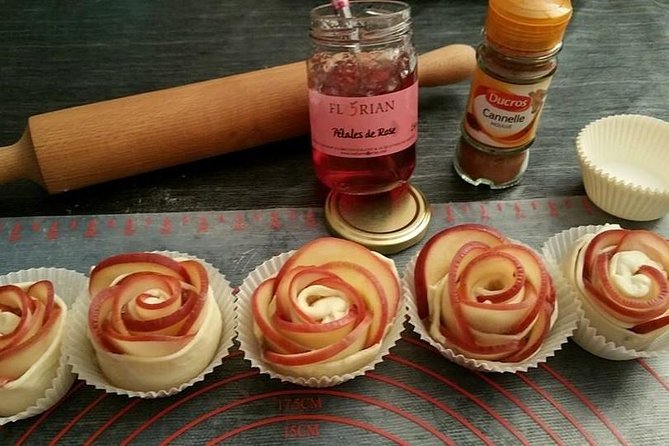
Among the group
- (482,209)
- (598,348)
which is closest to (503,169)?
(482,209)

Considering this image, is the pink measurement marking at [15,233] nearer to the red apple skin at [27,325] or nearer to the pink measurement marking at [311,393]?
the red apple skin at [27,325]

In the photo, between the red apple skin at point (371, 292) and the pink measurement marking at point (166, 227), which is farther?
the pink measurement marking at point (166, 227)

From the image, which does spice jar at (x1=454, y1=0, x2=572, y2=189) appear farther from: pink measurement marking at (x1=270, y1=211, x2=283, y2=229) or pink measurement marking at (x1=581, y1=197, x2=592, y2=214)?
pink measurement marking at (x1=270, y1=211, x2=283, y2=229)

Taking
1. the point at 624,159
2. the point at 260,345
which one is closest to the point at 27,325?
the point at 260,345

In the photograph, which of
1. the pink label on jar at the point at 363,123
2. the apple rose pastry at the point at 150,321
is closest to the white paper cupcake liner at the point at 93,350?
the apple rose pastry at the point at 150,321

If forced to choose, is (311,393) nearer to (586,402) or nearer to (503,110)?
(586,402)

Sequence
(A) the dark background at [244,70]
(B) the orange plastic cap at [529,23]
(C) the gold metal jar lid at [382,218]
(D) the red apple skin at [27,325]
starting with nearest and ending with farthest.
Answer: (D) the red apple skin at [27,325], (B) the orange plastic cap at [529,23], (C) the gold metal jar lid at [382,218], (A) the dark background at [244,70]

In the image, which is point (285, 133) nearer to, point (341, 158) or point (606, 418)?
point (341, 158)
